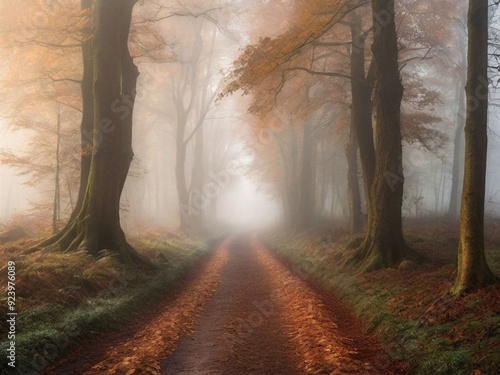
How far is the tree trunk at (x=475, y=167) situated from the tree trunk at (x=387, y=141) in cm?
423

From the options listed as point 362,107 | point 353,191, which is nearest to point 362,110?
point 362,107

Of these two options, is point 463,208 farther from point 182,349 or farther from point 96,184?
point 96,184

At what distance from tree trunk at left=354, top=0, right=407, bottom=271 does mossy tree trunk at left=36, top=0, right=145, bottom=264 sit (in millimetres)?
8063

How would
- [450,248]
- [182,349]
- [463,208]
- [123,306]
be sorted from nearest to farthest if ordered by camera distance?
[182,349], [463,208], [123,306], [450,248]

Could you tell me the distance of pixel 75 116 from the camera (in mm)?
22359

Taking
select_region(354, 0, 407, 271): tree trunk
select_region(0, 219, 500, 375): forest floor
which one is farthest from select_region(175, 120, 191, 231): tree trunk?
select_region(354, 0, 407, 271): tree trunk

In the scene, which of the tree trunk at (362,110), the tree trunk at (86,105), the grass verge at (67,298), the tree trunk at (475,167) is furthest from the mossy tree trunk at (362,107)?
the tree trunk at (86,105)

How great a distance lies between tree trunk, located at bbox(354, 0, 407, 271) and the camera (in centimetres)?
1137

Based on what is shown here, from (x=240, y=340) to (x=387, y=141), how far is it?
25.6 feet

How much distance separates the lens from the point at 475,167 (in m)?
6.91

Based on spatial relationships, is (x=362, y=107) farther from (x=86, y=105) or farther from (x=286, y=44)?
(x=86, y=105)

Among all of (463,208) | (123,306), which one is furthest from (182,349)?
(463,208)

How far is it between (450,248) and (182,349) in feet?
34.0

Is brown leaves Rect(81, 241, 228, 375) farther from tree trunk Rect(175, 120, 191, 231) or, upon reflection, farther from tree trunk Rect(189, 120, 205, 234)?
tree trunk Rect(189, 120, 205, 234)
